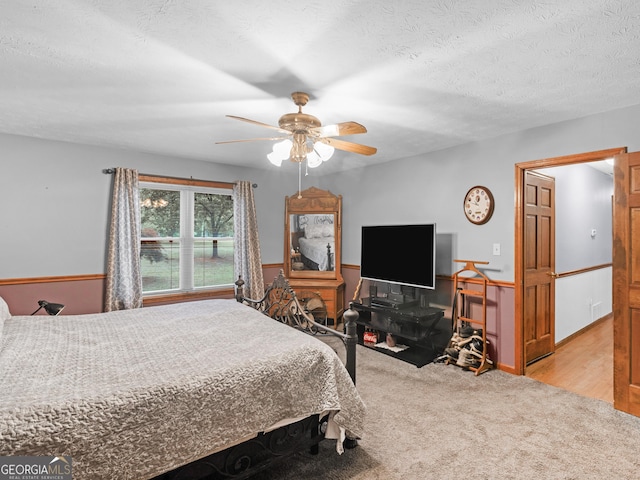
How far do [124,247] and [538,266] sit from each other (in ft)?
15.5

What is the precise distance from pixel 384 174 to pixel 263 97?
269 cm

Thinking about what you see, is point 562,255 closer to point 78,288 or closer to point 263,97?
point 263,97

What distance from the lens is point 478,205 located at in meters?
3.77

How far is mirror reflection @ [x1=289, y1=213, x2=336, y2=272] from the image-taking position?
5.37 metres

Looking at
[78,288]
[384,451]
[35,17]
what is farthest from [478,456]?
[78,288]

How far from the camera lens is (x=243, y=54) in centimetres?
192

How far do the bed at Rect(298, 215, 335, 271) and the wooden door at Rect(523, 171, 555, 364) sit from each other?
2.69 m

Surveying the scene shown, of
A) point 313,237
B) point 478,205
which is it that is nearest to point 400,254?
point 478,205

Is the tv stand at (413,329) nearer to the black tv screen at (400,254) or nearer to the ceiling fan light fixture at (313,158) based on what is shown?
the black tv screen at (400,254)

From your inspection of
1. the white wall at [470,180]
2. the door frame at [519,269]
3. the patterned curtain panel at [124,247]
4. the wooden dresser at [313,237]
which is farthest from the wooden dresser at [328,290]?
the door frame at [519,269]

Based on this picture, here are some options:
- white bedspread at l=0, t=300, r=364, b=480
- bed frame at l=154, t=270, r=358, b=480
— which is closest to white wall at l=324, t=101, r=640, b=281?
bed frame at l=154, t=270, r=358, b=480

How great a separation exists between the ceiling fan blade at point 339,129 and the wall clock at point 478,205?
2142mm

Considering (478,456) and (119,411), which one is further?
(478,456)

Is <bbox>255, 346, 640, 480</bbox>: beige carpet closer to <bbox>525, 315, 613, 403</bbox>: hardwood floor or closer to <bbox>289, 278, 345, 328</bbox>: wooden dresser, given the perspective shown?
<bbox>525, 315, 613, 403</bbox>: hardwood floor
